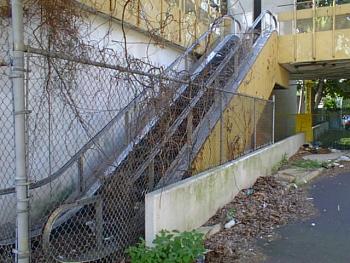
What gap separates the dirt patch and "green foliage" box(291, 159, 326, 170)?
8.66 feet

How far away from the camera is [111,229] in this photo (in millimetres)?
4559

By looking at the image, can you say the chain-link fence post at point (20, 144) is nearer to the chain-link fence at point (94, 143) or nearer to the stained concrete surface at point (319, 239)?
the chain-link fence at point (94, 143)

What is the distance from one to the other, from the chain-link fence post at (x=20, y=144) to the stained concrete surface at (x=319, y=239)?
2.67m

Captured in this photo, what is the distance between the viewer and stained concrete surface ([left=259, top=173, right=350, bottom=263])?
467 cm

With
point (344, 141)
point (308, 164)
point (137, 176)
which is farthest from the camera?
point (344, 141)

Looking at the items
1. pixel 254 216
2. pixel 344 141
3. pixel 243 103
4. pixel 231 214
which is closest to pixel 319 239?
pixel 254 216

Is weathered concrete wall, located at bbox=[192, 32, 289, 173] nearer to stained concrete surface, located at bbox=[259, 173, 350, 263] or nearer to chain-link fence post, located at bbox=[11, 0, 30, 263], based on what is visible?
stained concrete surface, located at bbox=[259, 173, 350, 263]

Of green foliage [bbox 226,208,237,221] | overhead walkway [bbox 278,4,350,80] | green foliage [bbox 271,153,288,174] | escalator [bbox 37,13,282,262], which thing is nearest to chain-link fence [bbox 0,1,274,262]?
escalator [bbox 37,13,282,262]

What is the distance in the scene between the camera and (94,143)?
17.4 ft

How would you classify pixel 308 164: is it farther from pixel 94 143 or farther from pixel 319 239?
pixel 94 143

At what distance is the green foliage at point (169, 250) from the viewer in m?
4.00

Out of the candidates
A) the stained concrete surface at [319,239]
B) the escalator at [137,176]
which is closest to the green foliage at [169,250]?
the escalator at [137,176]

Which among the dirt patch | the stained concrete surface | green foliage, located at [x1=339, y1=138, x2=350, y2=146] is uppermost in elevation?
green foliage, located at [x1=339, y1=138, x2=350, y2=146]

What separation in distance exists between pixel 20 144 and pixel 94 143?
2063mm
